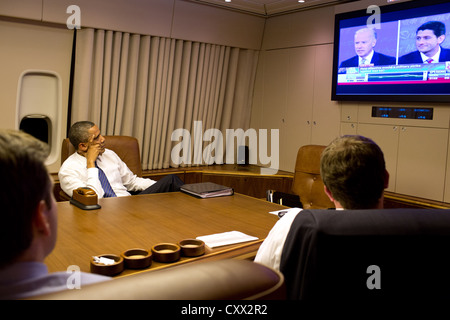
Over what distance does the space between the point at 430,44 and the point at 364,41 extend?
67 centimetres

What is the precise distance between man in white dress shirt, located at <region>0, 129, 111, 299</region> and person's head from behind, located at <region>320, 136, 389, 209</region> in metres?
1.03

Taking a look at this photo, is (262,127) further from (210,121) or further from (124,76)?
(124,76)

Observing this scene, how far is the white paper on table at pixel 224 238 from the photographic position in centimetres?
203

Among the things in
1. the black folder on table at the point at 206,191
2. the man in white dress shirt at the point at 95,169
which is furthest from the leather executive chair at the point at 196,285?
the man in white dress shirt at the point at 95,169

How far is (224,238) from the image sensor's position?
210 cm

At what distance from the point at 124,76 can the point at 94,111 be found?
1.63 ft

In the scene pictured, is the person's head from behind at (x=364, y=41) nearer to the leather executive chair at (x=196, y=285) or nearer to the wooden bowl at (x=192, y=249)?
the wooden bowl at (x=192, y=249)

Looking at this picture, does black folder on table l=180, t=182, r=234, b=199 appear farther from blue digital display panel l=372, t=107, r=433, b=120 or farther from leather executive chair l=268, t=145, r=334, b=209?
blue digital display panel l=372, t=107, r=433, b=120

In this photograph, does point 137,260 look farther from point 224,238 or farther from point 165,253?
point 224,238

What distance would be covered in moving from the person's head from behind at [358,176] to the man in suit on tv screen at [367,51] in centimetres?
282

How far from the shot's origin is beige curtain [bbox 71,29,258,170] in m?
4.42

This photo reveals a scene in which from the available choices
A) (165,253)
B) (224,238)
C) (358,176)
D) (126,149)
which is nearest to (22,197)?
(165,253)

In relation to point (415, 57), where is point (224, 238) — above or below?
below

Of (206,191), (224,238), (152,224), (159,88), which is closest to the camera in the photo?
(224,238)
